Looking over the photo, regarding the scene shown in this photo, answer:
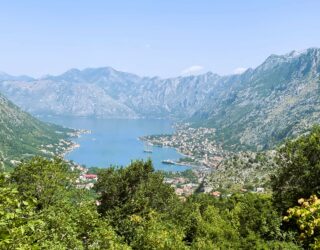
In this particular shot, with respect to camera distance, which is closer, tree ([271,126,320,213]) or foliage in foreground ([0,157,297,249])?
foliage in foreground ([0,157,297,249])

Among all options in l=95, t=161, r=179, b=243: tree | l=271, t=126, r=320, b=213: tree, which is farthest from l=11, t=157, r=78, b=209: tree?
l=271, t=126, r=320, b=213: tree

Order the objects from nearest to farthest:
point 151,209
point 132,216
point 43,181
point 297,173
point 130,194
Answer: point 43,181 < point 132,216 < point 151,209 < point 130,194 < point 297,173

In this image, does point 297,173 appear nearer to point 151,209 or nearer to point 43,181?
point 151,209

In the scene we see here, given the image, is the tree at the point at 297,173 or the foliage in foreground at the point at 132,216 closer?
the foliage in foreground at the point at 132,216

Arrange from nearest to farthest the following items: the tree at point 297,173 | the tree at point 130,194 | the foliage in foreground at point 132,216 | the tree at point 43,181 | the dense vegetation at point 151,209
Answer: the foliage in foreground at point 132,216
the dense vegetation at point 151,209
the tree at point 43,181
the tree at point 130,194
the tree at point 297,173

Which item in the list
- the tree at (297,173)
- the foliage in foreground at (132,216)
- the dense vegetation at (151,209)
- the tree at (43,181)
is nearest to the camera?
the foliage in foreground at (132,216)

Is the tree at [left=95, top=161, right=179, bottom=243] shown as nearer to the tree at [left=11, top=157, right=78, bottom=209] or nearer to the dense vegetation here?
the dense vegetation

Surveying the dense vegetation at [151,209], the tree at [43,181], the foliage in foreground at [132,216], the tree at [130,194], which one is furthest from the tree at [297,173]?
the tree at [43,181]

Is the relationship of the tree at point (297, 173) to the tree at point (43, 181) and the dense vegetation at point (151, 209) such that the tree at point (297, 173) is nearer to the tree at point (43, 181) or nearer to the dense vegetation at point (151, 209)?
the dense vegetation at point (151, 209)

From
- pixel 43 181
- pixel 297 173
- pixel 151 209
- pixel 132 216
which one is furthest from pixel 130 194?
pixel 297 173
